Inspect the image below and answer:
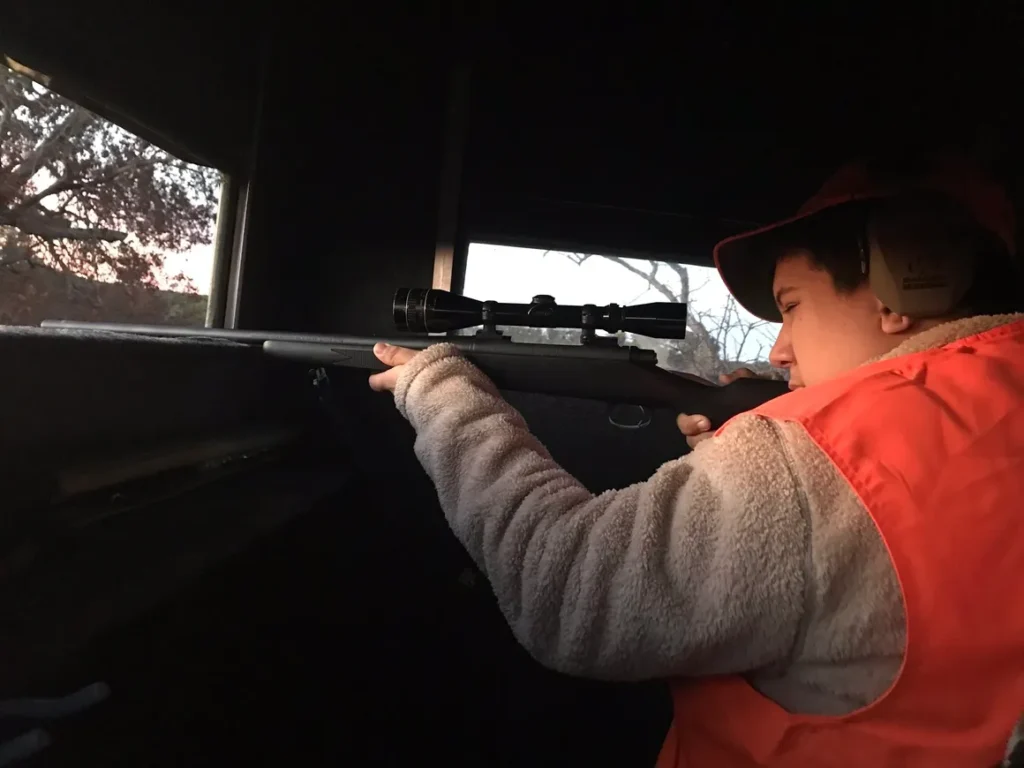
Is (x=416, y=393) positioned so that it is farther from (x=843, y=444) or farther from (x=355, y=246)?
(x=355, y=246)

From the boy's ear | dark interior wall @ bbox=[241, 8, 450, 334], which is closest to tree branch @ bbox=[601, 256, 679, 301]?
dark interior wall @ bbox=[241, 8, 450, 334]

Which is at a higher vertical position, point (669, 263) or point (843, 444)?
point (669, 263)

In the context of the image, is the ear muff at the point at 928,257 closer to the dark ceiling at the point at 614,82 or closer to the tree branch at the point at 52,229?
the dark ceiling at the point at 614,82

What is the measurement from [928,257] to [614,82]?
106cm

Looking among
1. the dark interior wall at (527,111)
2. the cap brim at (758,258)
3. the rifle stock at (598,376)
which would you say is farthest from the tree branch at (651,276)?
the rifle stock at (598,376)

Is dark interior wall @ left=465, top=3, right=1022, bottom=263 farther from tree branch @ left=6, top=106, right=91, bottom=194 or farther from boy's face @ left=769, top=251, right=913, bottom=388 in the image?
tree branch @ left=6, top=106, right=91, bottom=194

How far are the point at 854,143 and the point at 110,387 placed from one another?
4.96 feet

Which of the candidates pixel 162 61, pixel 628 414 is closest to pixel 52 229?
pixel 162 61

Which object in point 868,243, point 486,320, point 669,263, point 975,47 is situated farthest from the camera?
point 669,263

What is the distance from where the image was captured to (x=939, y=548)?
47cm

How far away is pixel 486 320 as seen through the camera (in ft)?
3.25

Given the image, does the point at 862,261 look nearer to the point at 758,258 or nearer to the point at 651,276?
the point at 758,258

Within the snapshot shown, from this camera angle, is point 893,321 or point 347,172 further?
point 347,172

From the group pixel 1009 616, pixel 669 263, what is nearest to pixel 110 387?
pixel 1009 616
